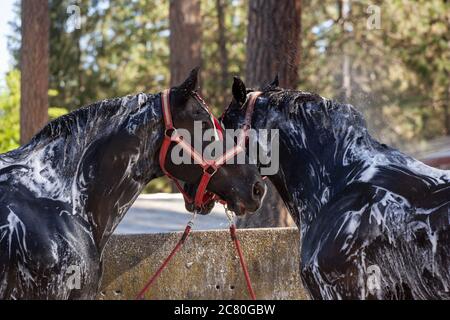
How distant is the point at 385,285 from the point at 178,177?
1407mm

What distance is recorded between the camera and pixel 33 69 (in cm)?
1209

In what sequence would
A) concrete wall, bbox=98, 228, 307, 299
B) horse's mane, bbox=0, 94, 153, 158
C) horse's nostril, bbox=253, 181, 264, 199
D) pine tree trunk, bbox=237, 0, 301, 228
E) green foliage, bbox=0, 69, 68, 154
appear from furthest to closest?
green foliage, bbox=0, 69, 68, 154 → pine tree trunk, bbox=237, 0, 301, 228 → concrete wall, bbox=98, 228, 307, 299 → horse's nostril, bbox=253, 181, 264, 199 → horse's mane, bbox=0, 94, 153, 158

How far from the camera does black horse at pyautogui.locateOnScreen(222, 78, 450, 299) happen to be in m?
4.42

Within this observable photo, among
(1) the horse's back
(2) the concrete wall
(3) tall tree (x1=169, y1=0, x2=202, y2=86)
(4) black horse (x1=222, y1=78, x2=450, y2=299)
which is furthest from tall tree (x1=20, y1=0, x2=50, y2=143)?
(1) the horse's back

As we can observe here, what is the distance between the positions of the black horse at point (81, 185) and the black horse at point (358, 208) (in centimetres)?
37

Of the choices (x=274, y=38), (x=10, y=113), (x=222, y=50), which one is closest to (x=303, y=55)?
(x=222, y=50)

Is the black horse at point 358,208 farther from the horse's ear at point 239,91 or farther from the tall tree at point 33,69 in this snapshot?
the tall tree at point 33,69

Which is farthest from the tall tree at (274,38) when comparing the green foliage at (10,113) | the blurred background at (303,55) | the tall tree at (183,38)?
the blurred background at (303,55)

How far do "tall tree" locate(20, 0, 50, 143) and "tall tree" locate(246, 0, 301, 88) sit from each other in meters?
3.92

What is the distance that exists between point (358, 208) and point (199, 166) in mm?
1023

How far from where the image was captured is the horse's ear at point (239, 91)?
526 cm

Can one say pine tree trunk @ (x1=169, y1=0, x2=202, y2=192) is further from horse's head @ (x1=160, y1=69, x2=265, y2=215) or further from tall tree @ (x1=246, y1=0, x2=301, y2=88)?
horse's head @ (x1=160, y1=69, x2=265, y2=215)

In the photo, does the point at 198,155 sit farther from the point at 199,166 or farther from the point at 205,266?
the point at 205,266
